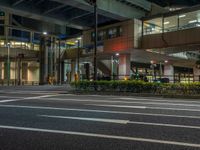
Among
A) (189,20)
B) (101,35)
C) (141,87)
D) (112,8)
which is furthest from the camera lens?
(101,35)

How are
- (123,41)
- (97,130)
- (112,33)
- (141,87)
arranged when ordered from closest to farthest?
(97,130) < (141,87) < (123,41) < (112,33)

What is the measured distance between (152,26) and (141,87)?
2286 cm

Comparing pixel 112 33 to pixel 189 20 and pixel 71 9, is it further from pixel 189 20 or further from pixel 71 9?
pixel 189 20

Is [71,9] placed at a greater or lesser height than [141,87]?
greater

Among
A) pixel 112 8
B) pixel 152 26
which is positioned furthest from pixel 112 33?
pixel 112 8

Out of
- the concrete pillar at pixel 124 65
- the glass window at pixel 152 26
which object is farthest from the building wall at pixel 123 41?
the glass window at pixel 152 26

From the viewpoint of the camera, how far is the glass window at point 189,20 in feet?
114

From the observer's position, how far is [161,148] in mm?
5523

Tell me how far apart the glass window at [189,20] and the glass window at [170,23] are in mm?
694

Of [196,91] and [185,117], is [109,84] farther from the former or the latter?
[185,117]

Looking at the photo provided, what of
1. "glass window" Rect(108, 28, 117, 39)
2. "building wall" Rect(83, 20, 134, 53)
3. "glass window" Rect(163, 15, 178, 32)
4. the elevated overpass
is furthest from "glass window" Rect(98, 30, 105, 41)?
"glass window" Rect(163, 15, 178, 32)

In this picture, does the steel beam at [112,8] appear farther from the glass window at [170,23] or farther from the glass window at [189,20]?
the glass window at [189,20]

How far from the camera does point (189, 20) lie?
1507 inches

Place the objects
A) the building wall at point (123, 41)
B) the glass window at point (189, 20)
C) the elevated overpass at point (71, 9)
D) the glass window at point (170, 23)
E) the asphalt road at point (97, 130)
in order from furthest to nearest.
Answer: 1. the building wall at point (123, 41)
2. the glass window at point (170, 23)
3. the glass window at point (189, 20)
4. the elevated overpass at point (71, 9)
5. the asphalt road at point (97, 130)
